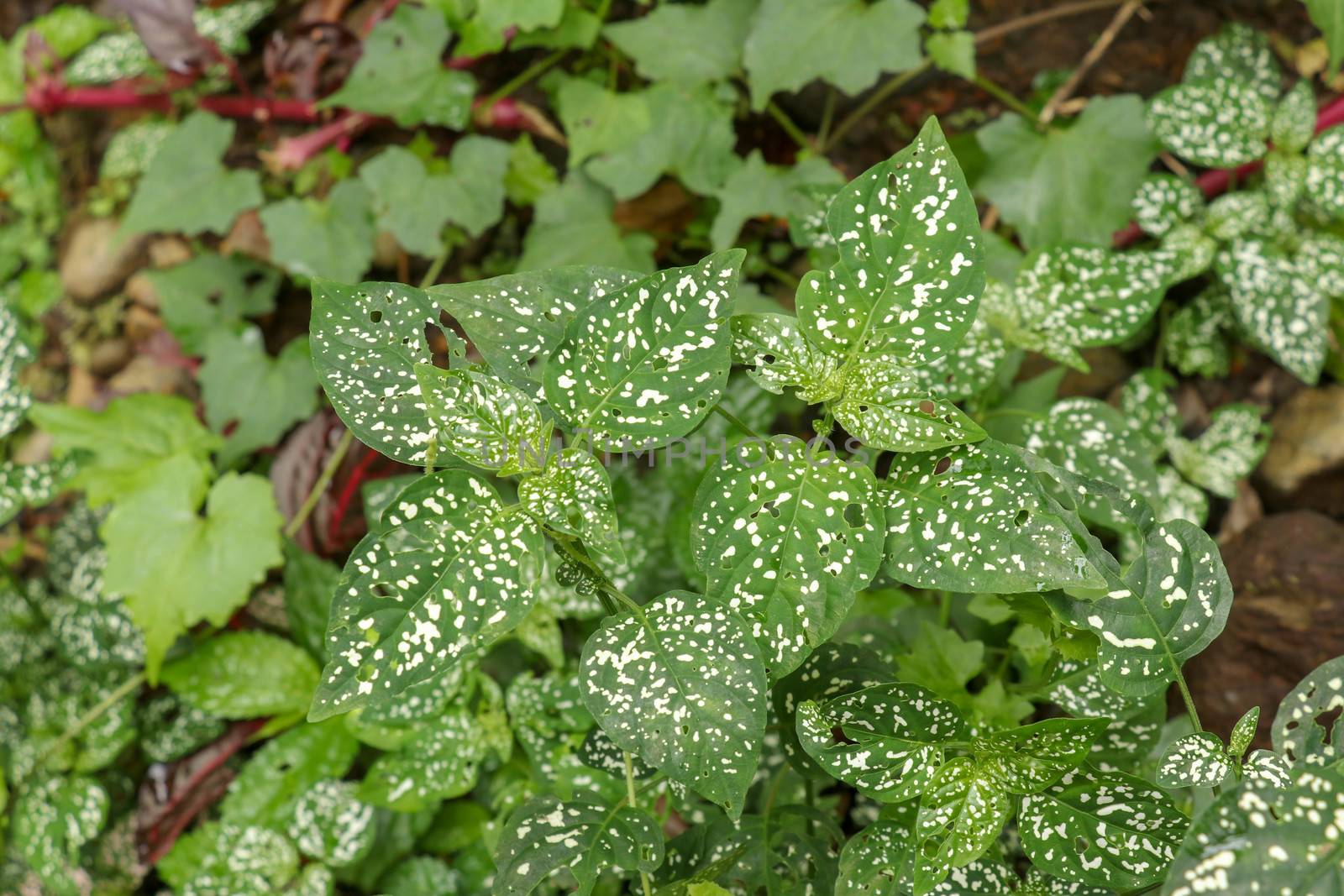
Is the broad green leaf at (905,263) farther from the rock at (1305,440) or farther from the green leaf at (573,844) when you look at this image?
the rock at (1305,440)

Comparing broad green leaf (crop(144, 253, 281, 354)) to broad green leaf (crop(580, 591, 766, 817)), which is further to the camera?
broad green leaf (crop(144, 253, 281, 354))

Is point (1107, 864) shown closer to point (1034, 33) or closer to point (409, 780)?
point (409, 780)

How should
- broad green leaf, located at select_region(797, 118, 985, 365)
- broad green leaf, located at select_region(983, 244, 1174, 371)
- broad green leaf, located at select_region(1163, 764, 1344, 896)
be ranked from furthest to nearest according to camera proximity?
broad green leaf, located at select_region(983, 244, 1174, 371) < broad green leaf, located at select_region(797, 118, 985, 365) < broad green leaf, located at select_region(1163, 764, 1344, 896)

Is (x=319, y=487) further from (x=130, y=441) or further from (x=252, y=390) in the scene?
(x=130, y=441)

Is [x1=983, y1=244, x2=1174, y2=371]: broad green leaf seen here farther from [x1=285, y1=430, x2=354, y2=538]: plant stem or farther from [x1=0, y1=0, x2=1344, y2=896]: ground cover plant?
[x1=285, y1=430, x2=354, y2=538]: plant stem

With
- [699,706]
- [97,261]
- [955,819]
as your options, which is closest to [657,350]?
[699,706]

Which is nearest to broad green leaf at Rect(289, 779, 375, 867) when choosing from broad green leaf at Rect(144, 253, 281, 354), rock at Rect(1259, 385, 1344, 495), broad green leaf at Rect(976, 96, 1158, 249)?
broad green leaf at Rect(144, 253, 281, 354)

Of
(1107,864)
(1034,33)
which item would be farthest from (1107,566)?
(1034,33)
